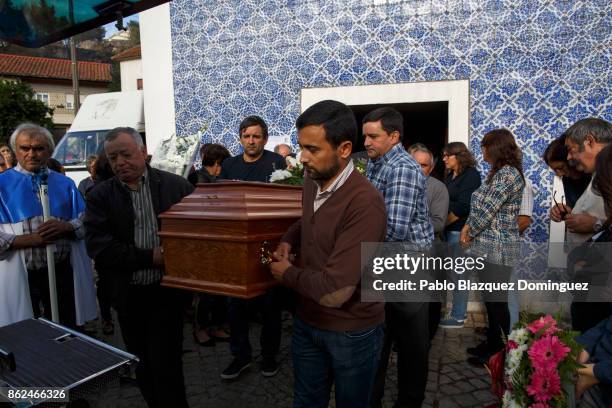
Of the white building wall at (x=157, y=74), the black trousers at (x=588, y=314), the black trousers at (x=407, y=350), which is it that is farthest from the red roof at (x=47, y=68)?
Result: the black trousers at (x=588, y=314)

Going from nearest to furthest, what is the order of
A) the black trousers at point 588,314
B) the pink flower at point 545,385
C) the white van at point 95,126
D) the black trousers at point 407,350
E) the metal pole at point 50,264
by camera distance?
the pink flower at point 545,385 → the black trousers at point 588,314 → the black trousers at point 407,350 → the metal pole at point 50,264 → the white van at point 95,126

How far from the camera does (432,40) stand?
18.7 ft

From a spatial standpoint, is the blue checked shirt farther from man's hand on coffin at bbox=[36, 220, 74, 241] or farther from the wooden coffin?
man's hand on coffin at bbox=[36, 220, 74, 241]

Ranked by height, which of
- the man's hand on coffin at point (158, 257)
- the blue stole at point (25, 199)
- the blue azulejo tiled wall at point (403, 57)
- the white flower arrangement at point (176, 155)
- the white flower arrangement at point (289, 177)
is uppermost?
the blue azulejo tiled wall at point (403, 57)

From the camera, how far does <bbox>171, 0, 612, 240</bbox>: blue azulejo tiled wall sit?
5.29 m

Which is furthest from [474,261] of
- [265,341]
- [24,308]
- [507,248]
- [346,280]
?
[24,308]

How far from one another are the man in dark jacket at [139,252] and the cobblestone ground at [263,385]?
838 millimetres

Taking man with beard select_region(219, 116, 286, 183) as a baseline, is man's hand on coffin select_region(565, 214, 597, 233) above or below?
below

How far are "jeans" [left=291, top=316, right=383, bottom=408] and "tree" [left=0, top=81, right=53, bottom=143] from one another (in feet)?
76.7

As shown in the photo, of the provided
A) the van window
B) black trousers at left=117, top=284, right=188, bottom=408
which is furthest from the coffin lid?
the van window

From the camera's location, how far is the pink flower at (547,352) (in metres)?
1.78

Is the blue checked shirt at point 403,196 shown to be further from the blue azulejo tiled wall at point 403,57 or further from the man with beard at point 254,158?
the blue azulejo tiled wall at point 403,57

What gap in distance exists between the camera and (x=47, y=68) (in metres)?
38.2

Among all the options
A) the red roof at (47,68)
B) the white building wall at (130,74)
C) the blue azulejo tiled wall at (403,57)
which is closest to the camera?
the blue azulejo tiled wall at (403,57)
